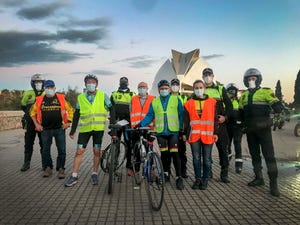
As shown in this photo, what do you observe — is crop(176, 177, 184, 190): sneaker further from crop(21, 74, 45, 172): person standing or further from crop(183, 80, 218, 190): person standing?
crop(21, 74, 45, 172): person standing

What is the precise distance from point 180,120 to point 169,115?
283 mm

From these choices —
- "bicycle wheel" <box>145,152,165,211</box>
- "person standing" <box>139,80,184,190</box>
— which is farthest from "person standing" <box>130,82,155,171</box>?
"bicycle wheel" <box>145,152,165,211</box>

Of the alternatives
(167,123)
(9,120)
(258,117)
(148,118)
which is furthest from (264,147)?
(9,120)

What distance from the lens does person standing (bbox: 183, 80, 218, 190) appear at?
19.5ft

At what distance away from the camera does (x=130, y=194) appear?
5602mm

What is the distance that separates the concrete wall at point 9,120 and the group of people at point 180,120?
12.5 m

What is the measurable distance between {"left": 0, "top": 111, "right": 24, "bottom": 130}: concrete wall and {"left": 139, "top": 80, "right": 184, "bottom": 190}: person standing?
14.4m

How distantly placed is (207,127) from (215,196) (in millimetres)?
1225

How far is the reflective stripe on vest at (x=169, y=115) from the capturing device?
20.1 feet

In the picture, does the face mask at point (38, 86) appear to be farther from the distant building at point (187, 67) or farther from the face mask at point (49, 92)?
the distant building at point (187, 67)

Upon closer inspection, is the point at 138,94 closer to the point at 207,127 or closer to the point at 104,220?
the point at 207,127

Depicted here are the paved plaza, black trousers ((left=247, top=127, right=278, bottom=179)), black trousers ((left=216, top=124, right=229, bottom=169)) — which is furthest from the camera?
black trousers ((left=216, top=124, right=229, bottom=169))

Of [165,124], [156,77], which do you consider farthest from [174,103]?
[156,77]

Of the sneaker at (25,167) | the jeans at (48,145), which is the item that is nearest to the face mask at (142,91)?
the jeans at (48,145)
